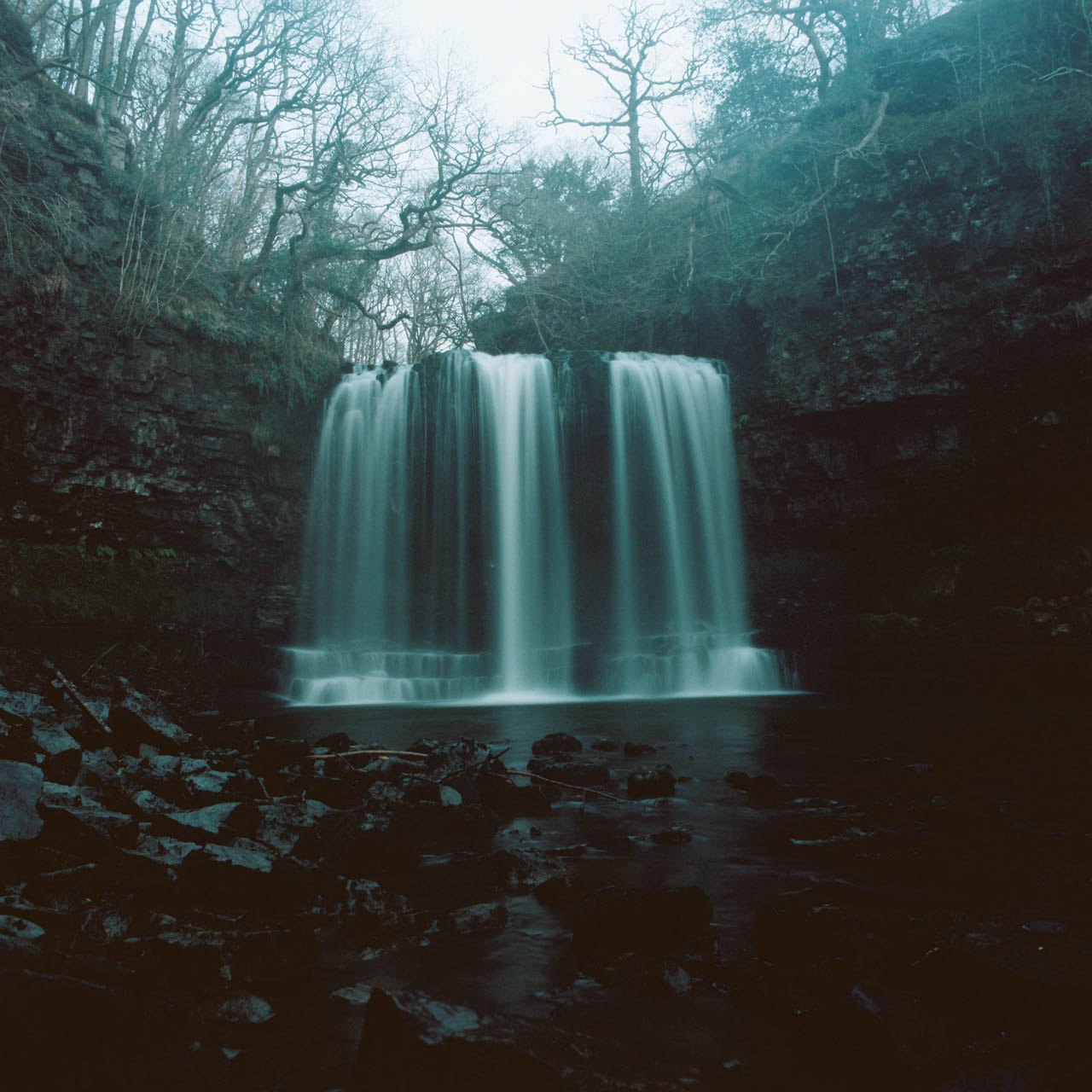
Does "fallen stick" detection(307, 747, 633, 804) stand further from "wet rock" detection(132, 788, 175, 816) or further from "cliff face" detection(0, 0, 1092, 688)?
"cliff face" detection(0, 0, 1092, 688)

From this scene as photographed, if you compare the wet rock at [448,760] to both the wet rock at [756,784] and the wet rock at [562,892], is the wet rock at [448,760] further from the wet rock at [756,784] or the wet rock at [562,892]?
the wet rock at [756,784]

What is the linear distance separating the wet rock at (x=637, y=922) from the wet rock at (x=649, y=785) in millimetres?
2120

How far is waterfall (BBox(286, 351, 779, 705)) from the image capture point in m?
15.7

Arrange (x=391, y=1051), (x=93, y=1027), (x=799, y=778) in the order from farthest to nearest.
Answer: (x=799, y=778) → (x=93, y=1027) → (x=391, y=1051)

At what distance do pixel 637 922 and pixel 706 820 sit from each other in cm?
172

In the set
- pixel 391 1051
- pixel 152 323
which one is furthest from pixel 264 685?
pixel 391 1051

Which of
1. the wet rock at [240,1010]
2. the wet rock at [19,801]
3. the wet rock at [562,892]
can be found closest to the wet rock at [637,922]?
the wet rock at [562,892]

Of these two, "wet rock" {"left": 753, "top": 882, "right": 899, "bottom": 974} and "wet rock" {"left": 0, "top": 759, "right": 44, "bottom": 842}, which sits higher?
"wet rock" {"left": 0, "top": 759, "right": 44, "bottom": 842}

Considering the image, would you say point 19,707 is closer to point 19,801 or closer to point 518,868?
point 19,801

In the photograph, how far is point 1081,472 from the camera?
13109mm

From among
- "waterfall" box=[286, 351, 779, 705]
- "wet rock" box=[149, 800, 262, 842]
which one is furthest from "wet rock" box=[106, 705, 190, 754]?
"waterfall" box=[286, 351, 779, 705]

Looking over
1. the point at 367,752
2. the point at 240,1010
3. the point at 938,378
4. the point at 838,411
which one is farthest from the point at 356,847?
the point at 938,378

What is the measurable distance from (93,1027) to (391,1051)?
2.31ft

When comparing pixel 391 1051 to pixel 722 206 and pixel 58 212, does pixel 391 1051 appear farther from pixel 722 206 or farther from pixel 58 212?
pixel 722 206
